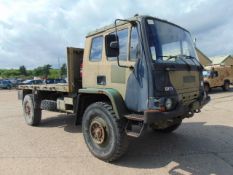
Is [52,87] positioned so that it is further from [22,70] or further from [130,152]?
[22,70]

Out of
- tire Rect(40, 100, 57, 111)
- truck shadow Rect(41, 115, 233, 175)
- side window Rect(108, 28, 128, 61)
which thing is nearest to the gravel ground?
truck shadow Rect(41, 115, 233, 175)

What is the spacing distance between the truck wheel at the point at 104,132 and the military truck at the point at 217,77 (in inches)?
679

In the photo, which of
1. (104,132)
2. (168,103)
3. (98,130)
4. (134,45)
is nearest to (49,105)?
(98,130)

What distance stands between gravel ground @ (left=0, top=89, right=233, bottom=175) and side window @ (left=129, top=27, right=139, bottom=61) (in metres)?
1.76

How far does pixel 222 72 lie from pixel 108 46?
2024 centimetres

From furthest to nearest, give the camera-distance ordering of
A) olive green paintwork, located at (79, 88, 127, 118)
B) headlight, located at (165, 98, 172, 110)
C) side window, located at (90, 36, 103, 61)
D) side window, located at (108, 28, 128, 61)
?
1. side window, located at (90, 36, 103, 61)
2. side window, located at (108, 28, 128, 61)
3. olive green paintwork, located at (79, 88, 127, 118)
4. headlight, located at (165, 98, 172, 110)

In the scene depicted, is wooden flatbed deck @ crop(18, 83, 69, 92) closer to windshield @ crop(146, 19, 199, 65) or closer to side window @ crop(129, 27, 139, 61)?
side window @ crop(129, 27, 139, 61)

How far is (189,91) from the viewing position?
19.4 ft

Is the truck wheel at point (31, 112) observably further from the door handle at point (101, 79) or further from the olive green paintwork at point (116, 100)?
the olive green paintwork at point (116, 100)

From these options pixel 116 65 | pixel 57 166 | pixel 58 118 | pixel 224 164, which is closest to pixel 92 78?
pixel 116 65

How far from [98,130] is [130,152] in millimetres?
921

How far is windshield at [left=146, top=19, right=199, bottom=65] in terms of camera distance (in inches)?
212

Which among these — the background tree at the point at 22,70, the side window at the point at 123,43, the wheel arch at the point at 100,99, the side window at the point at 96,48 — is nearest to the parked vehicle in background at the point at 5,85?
the wheel arch at the point at 100,99

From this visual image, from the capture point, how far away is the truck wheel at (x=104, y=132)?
553 centimetres
